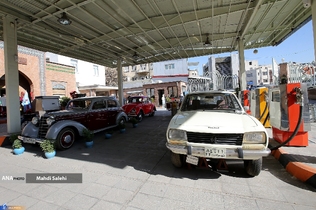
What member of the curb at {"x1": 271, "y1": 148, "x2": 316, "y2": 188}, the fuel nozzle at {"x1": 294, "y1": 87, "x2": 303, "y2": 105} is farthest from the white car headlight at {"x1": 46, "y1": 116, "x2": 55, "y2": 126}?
the fuel nozzle at {"x1": 294, "y1": 87, "x2": 303, "y2": 105}

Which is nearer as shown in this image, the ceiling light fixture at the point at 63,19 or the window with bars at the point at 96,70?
the ceiling light fixture at the point at 63,19

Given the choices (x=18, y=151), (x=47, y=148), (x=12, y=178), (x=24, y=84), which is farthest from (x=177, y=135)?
(x=24, y=84)

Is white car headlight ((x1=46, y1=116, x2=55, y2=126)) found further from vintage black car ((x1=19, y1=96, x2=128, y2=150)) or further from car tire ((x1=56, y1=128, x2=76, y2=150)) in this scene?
car tire ((x1=56, y1=128, x2=76, y2=150))

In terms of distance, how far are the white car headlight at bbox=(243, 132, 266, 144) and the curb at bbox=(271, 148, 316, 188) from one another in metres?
0.93

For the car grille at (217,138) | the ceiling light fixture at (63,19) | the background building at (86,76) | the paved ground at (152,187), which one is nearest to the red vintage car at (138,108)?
the ceiling light fixture at (63,19)

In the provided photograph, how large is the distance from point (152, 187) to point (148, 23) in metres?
6.72

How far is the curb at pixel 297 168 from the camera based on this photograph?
2705mm

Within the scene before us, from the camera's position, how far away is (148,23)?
732 cm

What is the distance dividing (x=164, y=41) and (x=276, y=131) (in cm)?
730

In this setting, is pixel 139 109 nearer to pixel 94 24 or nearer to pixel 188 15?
pixel 94 24

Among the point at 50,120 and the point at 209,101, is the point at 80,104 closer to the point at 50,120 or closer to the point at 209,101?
the point at 50,120

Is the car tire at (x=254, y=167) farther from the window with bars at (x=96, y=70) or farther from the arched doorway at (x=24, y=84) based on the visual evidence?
the window with bars at (x=96, y=70)

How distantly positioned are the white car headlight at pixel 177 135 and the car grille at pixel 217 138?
0.16 meters

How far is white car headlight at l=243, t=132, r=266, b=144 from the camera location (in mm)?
2729
